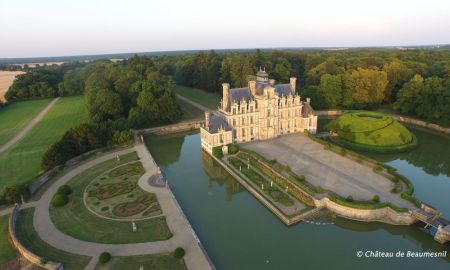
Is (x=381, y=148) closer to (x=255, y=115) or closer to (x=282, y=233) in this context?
(x=255, y=115)

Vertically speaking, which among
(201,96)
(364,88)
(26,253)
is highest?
(364,88)

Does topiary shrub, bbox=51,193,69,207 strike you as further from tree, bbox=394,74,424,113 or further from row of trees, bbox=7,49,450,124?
tree, bbox=394,74,424,113

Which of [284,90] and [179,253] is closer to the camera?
[179,253]

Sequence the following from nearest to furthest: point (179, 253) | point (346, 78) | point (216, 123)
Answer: point (179, 253)
point (216, 123)
point (346, 78)

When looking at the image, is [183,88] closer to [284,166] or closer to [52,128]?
[52,128]

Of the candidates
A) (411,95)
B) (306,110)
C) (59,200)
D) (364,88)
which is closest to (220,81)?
(364,88)

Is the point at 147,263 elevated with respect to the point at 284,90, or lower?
lower

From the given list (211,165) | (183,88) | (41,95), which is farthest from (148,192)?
(41,95)

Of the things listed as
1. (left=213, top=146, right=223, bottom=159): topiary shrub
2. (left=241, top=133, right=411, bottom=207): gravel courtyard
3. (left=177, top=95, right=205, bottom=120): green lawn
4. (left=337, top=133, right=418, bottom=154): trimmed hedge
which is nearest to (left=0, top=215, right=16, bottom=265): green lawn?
(left=213, top=146, right=223, bottom=159): topiary shrub
